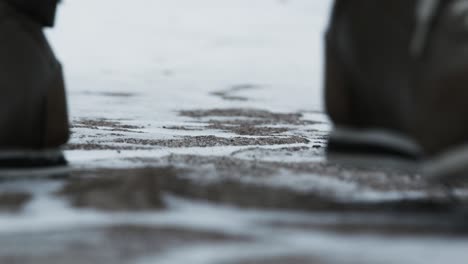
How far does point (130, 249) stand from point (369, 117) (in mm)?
363

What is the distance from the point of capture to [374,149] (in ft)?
2.54

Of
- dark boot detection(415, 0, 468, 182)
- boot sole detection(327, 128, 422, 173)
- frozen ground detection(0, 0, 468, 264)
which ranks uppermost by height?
dark boot detection(415, 0, 468, 182)

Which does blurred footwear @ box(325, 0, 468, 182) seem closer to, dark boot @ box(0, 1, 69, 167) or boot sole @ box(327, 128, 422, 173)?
boot sole @ box(327, 128, 422, 173)

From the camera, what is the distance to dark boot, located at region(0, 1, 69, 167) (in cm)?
84

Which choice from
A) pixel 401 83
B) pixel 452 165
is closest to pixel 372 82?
pixel 401 83

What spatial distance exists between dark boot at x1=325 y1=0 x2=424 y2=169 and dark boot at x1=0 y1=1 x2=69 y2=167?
0.36m

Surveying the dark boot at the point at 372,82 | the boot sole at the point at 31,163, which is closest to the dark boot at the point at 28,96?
the boot sole at the point at 31,163

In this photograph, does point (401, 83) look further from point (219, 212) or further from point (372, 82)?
point (219, 212)

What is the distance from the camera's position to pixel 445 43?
0.68 meters

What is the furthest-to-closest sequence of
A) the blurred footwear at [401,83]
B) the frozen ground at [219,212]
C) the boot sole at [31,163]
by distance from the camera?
the boot sole at [31,163] → the blurred footwear at [401,83] → the frozen ground at [219,212]

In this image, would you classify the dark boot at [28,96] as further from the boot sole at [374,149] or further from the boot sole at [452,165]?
the boot sole at [452,165]

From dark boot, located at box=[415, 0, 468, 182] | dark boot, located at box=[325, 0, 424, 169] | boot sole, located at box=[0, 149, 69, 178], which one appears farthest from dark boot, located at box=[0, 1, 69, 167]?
dark boot, located at box=[415, 0, 468, 182]

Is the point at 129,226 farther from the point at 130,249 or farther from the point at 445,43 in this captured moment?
the point at 445,43

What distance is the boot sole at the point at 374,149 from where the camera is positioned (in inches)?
28.8
